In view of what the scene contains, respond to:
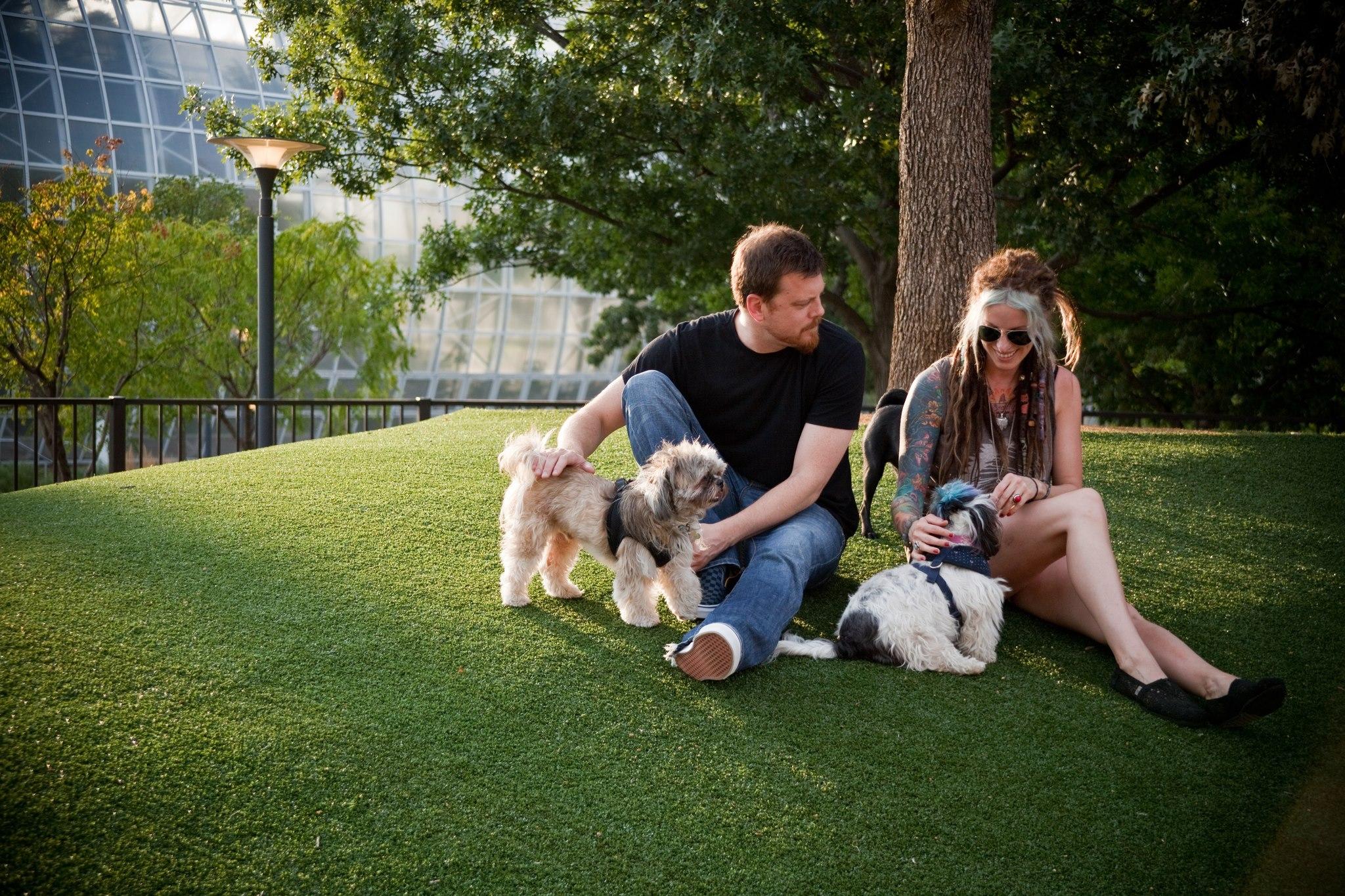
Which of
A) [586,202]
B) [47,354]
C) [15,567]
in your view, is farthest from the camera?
[47,354]

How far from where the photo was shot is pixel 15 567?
15.0 feet

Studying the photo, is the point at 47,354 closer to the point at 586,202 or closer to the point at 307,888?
the point at 586,202

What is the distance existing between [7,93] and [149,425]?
1266 centimetres

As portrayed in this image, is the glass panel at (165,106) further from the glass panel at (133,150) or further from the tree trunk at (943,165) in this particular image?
the tree trunk at (943,165)

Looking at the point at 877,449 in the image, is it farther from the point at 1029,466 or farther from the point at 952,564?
the point at 952,564

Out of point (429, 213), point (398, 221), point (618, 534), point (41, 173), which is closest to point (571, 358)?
point (429, 213)

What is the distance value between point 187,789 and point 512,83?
1146cm

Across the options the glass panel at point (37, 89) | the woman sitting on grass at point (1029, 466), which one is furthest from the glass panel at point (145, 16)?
the woman sitting on grass at point (1029, 466)

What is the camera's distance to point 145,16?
114 feet

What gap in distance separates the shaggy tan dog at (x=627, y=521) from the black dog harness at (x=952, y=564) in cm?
93

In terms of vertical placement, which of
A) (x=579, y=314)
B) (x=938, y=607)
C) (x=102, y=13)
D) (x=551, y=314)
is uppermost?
(x=102, y=13)

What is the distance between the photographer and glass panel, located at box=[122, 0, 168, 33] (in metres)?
34.7

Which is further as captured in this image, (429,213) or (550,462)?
(429,213)

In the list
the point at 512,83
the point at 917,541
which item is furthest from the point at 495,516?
the point at 512,83
